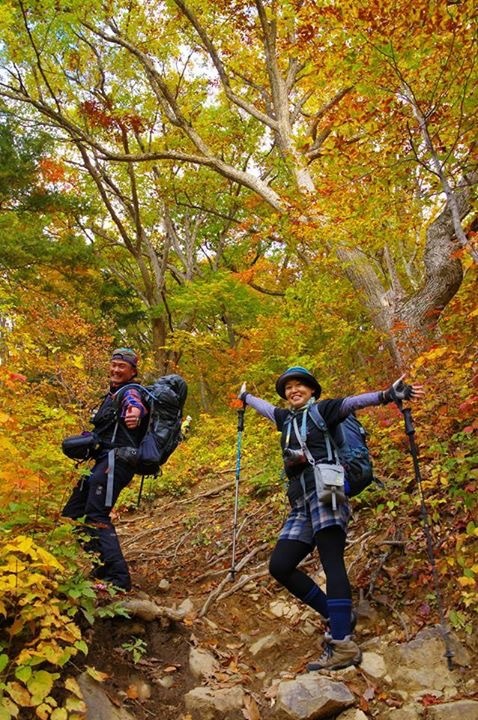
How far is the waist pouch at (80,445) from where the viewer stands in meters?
4.47

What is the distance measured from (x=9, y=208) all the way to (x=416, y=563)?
46.3 ft

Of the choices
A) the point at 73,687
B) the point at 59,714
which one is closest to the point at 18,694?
the point at 59,714

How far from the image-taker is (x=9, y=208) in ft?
47.5

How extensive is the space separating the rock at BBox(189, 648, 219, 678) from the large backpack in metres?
1.65

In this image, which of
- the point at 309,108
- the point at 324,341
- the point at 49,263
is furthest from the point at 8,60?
the point at 324,341

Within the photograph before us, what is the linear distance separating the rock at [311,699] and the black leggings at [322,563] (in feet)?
1.94

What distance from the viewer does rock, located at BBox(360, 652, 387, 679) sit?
3.59 metres

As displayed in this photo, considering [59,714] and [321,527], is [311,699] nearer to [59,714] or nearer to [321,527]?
[321,527]

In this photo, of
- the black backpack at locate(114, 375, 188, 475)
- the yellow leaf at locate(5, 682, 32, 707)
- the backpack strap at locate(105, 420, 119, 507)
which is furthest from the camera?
the black backpack at locate(114, 375, 188, 475)

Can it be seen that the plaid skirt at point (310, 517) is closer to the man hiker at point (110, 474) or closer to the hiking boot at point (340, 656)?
the hiking boot at point (340, 656)

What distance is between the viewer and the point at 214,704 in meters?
3.34

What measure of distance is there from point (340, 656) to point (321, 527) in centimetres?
87

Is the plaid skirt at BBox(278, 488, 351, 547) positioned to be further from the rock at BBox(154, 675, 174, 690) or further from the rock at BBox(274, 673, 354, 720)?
the rock at BBox(154, 675, 174, 690)

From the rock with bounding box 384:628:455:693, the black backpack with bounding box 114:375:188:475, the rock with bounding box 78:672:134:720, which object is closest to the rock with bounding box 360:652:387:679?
the rock with bounding box 384:628:455:693
